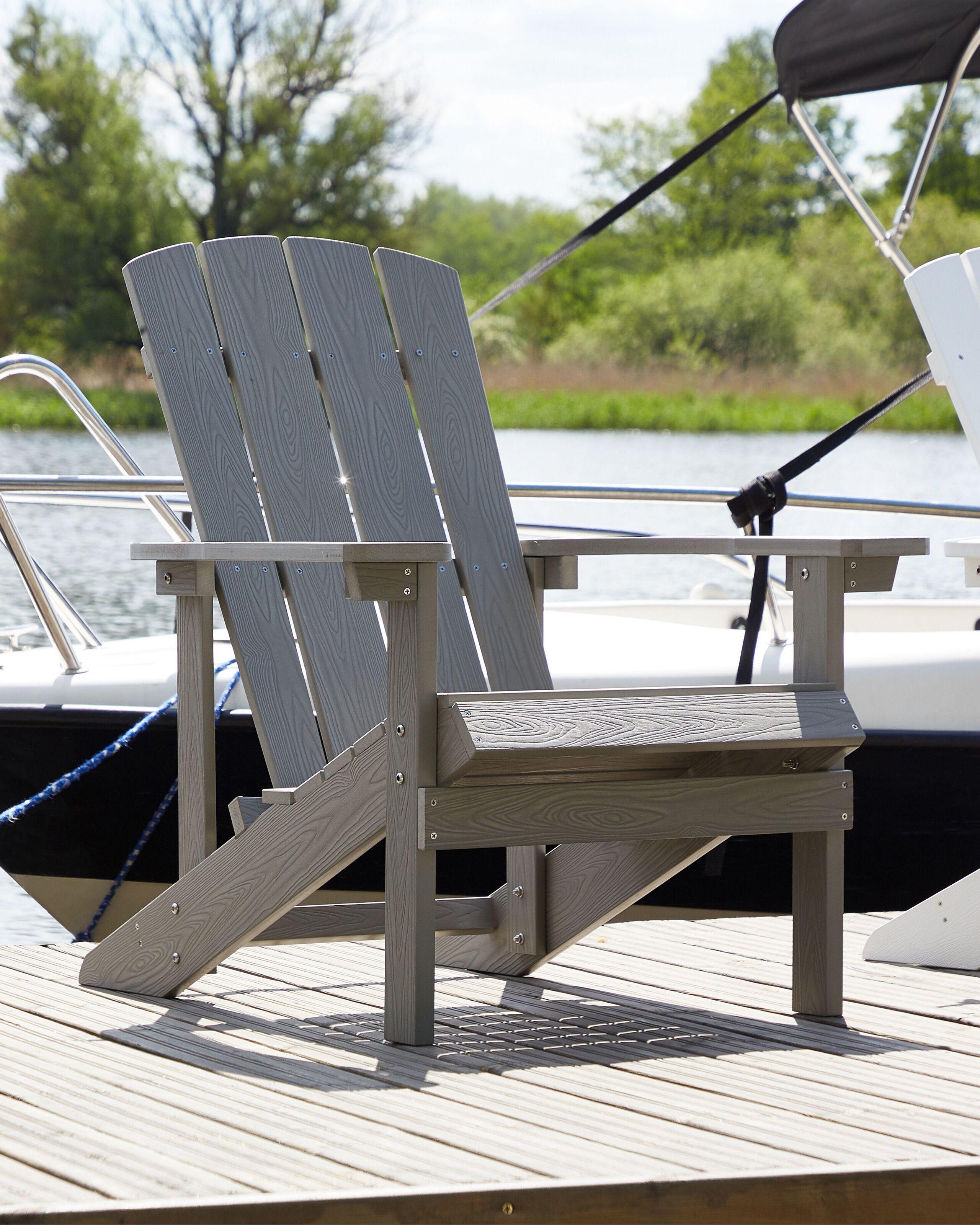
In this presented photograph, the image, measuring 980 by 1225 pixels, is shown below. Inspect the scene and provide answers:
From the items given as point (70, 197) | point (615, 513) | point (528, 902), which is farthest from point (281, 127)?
point (528, 902)

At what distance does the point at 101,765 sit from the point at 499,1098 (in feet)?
7.26

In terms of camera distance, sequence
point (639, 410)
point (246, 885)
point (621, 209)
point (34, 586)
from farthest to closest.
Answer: point (639, 410) → point (621, 209) → point (34, 586) → point (246, 885)

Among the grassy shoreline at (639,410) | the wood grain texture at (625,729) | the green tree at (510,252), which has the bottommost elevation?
the wood grain texture at (625,729)

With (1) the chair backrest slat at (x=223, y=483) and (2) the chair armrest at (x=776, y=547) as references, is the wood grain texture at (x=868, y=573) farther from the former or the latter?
(1) the chair backrest slat at (x=223, y=483)

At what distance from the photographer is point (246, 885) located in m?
2.46

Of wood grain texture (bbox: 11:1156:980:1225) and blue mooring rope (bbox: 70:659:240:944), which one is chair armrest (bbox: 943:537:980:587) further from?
blue mooring rope (bbox: 70:659:240:944)

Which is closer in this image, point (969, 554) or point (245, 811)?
point (245, 811)

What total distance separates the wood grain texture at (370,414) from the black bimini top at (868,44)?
7.04 ft

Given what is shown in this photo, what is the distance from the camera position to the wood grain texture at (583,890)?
8.34 ft

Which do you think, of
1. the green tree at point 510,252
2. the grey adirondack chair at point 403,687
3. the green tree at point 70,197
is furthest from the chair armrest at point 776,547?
the green tree at point 510,252

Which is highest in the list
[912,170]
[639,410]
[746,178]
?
[746,178]

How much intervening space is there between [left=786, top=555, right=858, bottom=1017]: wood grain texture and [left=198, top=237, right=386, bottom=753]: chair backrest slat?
69 cm

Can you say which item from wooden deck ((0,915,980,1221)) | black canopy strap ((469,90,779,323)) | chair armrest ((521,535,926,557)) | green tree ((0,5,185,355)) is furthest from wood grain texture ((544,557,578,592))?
green tree ((0,5,185,355))

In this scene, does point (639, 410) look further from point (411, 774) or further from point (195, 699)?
point (411, 774)
